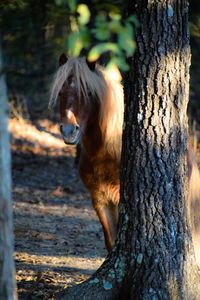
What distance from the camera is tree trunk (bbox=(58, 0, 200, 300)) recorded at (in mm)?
4324

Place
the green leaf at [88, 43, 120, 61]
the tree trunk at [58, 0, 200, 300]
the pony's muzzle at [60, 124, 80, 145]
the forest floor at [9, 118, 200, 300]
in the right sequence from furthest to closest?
the forest floor at [9, 118, 200, 300] < the pony's muzzle at [60, 124, 80, 145] < the tree trunk at [58, 0, 200, 300] < the green leaf at [88, 43, 120, 61]

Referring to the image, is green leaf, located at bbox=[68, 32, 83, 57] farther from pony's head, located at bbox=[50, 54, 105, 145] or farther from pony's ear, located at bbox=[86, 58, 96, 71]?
pony's ear, located at bbox=[86, 58, 96, 71]

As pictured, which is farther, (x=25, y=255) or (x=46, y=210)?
(x=46, y=210)

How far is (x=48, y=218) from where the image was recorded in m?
8.92

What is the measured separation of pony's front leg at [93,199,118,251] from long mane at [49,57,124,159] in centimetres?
54

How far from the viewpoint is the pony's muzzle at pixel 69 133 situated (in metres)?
5.17

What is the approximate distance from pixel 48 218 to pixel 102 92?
3823mm

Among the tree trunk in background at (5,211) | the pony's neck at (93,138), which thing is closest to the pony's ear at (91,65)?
the pony's neck at (93,138)

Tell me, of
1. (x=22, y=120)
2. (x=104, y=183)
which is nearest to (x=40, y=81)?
(x=22, y=120)

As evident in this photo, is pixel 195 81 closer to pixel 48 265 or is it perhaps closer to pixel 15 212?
pixel 15 212

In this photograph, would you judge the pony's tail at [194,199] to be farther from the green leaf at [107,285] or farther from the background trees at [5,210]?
the background trees at [5,210]

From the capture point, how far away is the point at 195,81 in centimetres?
1505

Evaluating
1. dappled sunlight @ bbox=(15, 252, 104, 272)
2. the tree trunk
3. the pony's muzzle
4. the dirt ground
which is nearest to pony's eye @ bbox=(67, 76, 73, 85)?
the pony's muzzle

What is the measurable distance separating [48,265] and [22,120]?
316 inches
